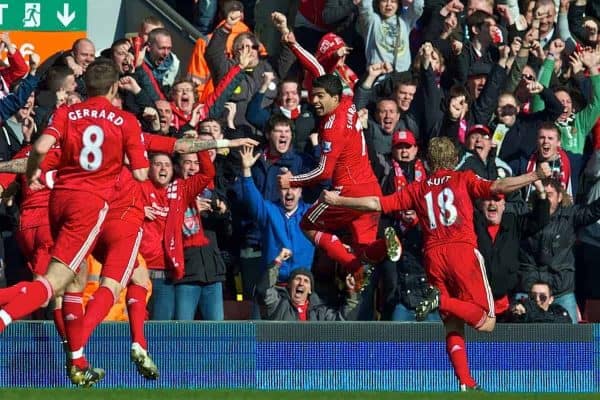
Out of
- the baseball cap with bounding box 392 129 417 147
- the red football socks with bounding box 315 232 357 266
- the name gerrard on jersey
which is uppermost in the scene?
the name gerrard on jersey

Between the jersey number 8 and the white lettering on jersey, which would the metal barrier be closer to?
the white lettering on jersey

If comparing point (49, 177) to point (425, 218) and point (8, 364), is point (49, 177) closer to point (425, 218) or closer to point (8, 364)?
point (8, 364)

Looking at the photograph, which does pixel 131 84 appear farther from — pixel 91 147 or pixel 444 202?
pixel 91 147

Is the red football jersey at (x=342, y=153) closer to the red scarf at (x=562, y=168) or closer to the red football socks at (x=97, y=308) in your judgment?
the red scarf at (x=562, y=168)

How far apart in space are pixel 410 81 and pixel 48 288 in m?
5.99

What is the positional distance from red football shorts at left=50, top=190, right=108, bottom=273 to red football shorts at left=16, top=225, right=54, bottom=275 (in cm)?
166

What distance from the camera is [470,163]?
16625 mm

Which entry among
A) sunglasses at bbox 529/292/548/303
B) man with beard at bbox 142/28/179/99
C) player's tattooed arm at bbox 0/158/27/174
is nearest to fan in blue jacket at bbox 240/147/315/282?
man with beard at bbox 142/28/179/99

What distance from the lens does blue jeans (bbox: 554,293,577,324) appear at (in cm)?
1627

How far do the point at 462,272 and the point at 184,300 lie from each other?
299cm

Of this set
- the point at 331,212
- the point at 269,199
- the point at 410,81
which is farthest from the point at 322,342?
the point at 410,81

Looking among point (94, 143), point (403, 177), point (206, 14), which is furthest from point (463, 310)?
point (206, 14)

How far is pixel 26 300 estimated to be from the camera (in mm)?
12578

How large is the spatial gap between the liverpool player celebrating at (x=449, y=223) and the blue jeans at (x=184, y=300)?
216cm
